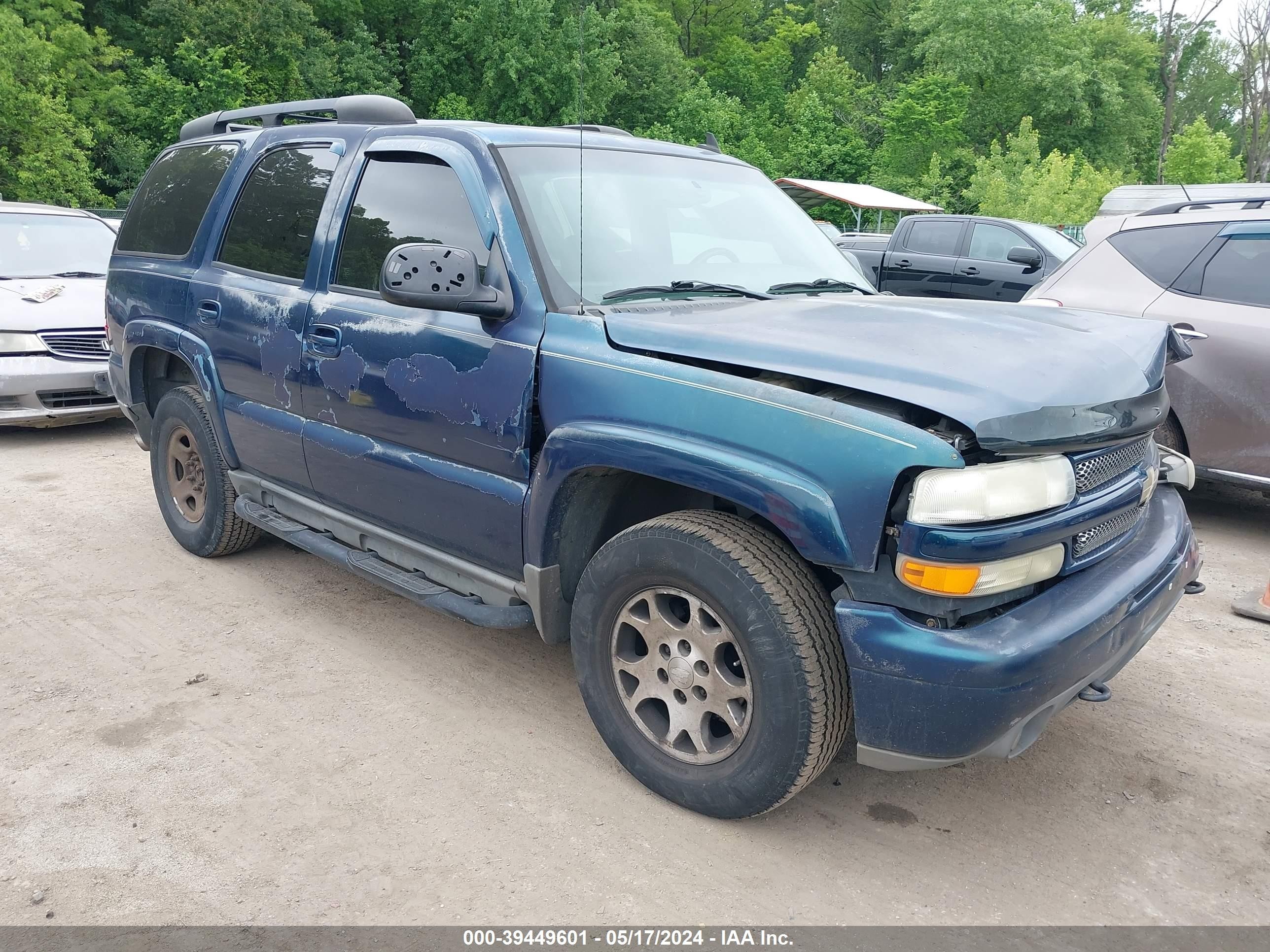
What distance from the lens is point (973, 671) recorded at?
231cm

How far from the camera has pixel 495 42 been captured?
1008 inches

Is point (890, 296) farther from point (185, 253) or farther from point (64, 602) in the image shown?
point (64, 602)

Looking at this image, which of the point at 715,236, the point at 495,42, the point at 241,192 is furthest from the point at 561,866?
the point at 495,42

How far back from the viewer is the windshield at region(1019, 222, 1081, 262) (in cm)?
1080

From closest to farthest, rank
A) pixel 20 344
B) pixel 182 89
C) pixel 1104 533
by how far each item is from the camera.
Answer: pixel 1104 533, pixel 20 344, pixel 182 89

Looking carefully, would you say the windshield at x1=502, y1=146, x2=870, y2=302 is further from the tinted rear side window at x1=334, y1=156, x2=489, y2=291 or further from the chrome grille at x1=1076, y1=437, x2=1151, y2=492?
the chrome grille at x1=1076, y1=437, x2=1151, y2=492

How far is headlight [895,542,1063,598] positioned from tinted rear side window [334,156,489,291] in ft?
5.68

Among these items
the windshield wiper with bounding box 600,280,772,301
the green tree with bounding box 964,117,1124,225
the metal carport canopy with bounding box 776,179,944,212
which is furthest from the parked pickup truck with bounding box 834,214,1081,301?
the green tree with bounding box 964,117,1124,225

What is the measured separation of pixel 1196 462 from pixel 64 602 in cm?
A: 590

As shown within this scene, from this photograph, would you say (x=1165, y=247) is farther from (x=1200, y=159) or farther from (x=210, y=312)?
(x=1200, y=159)

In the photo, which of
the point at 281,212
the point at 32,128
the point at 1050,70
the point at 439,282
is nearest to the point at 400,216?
the point at 439,282

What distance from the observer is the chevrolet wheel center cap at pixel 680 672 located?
278cm

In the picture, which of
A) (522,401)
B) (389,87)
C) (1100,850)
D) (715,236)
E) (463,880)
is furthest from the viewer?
(389,87)

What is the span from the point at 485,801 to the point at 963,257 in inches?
420
